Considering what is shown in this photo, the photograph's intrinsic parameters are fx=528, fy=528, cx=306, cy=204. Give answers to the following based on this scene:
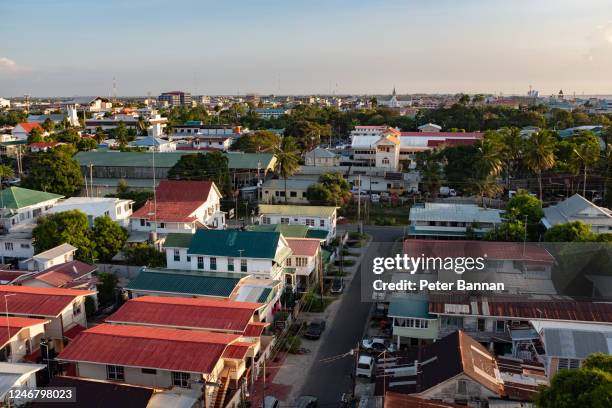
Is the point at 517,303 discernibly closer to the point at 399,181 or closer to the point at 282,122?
the point at 399,181

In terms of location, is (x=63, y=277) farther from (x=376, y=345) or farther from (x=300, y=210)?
(x=300, y=210)

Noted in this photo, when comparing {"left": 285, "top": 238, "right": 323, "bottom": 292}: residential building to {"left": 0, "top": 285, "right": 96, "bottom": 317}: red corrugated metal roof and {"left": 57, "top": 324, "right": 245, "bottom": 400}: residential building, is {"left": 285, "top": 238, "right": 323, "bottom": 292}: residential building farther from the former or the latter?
{"left": 0, "top": 285, "right": 96, "bottom": 317}: red corrugated metal roof

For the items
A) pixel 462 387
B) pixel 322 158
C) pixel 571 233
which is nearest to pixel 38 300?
pixel 462 387

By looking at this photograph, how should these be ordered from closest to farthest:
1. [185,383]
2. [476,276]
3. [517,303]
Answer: [185,383], [517,303], [476,276]

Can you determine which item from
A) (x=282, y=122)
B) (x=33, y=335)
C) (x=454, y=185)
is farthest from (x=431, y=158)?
(x=282, y=122)

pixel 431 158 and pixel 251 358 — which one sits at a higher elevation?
pixel 431 158

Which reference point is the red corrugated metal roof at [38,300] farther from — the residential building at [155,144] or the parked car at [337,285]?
the residential building at [155,144]
